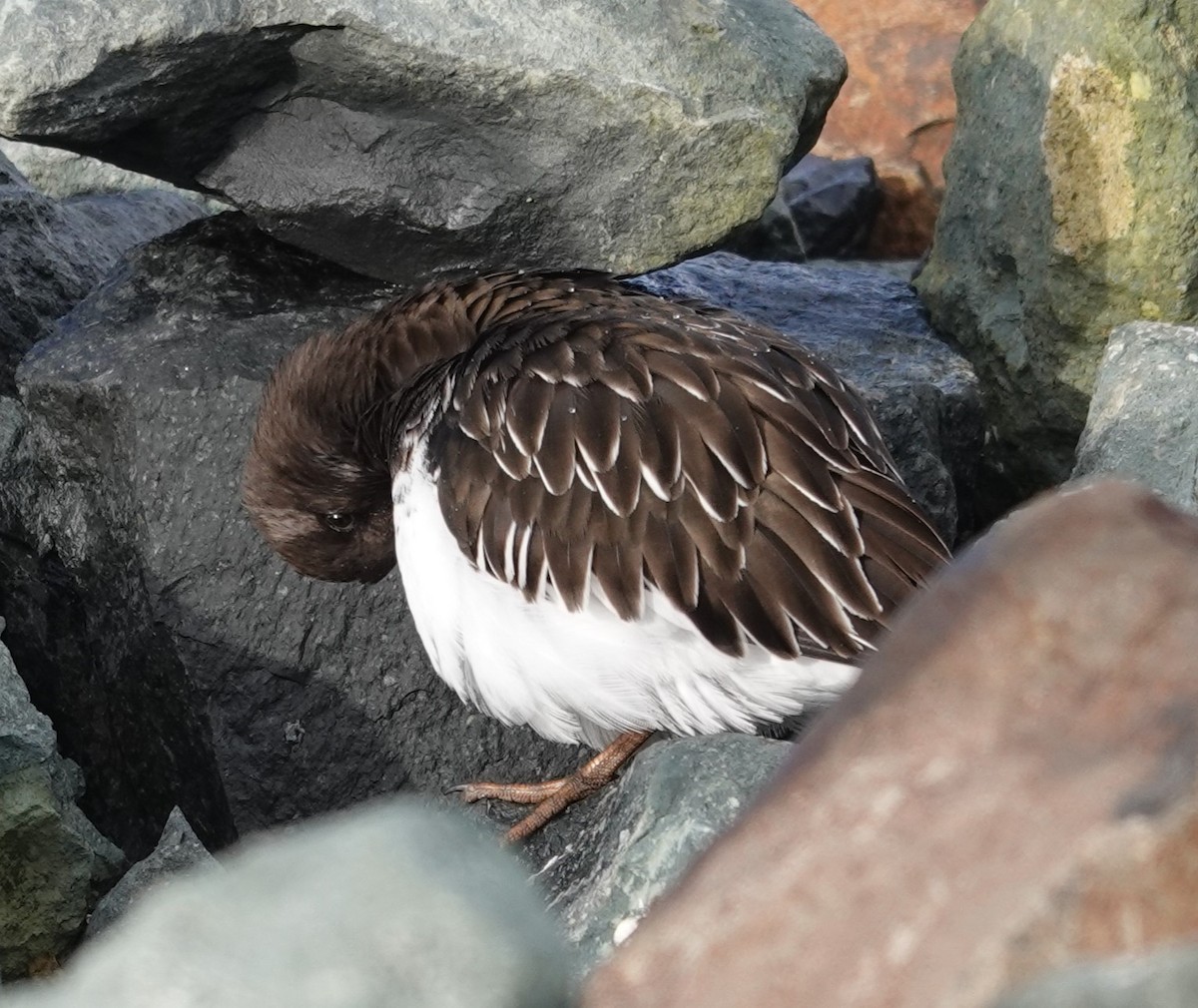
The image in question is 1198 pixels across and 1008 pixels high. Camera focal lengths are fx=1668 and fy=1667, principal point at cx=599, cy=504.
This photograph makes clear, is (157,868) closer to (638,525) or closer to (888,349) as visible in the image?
(638,525)

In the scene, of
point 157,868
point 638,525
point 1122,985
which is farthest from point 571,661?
point 1122,985

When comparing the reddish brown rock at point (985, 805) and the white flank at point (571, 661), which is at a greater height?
the reddish brown rock at point (985, 805)

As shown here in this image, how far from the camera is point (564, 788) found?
312cm

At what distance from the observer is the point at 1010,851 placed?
1107 millimetres

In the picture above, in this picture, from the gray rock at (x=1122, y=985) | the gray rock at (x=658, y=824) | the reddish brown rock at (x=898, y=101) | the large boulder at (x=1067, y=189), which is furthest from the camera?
the reddish brown rock at (x=898, y=101)

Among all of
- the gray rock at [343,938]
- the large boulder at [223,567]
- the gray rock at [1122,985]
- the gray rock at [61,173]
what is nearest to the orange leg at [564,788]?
the large boulder at [223,567]

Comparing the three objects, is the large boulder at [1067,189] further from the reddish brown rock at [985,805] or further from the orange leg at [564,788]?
the reddish brown rock at [985,805]

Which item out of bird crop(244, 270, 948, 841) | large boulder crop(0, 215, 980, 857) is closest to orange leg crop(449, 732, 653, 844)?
bird crop(244, 270, 948, 841)

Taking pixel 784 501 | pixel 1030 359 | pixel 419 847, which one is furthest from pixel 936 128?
pixel 419 847

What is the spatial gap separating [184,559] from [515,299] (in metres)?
0.87

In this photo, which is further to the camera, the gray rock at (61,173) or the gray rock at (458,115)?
the gray rock at (61,173)

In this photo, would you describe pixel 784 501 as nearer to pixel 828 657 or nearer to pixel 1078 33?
pixel 828 657

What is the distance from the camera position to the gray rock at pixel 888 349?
360 cm

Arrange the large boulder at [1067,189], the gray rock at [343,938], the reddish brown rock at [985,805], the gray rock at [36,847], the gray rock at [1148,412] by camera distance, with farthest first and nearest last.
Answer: the large boulder at [1067,189] → the gray rock at [36,847] → the gray rock at [1148,412] → the gray rock at [343,938] → the reddish brown rock at [985,805]
